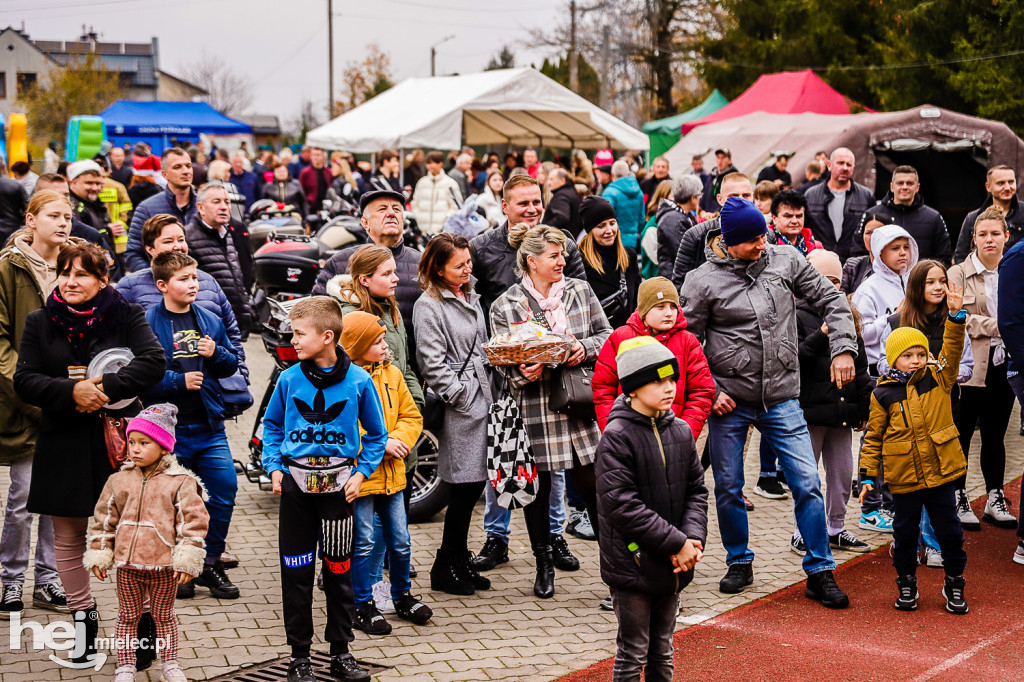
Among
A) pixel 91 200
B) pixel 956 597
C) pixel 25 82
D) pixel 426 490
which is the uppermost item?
pixel 25 82

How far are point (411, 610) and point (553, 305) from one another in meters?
1.82

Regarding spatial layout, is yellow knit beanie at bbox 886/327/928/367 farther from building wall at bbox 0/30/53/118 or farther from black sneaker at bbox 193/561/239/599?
building wall at bbox 0/30/53/118

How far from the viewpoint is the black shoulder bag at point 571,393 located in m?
6.05

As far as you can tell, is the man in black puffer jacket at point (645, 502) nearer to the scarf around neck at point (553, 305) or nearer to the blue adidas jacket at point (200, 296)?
the scarf around neck at point (553, 305)

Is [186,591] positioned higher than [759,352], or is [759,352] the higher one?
[759,352]

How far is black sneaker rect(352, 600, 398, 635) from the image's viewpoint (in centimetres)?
571

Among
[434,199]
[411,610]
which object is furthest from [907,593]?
[434,199]

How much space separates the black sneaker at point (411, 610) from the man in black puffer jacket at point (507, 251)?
199 cm

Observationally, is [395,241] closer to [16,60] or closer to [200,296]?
[200,296]

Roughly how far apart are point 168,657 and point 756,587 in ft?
10.8

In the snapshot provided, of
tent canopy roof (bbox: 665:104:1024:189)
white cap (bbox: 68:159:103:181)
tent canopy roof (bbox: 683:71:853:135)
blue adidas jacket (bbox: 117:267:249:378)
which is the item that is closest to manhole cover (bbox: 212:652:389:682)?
blue adidas jacket (bbox: 117:267:249:378)

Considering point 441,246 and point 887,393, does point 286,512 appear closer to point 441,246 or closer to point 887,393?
point 441,246

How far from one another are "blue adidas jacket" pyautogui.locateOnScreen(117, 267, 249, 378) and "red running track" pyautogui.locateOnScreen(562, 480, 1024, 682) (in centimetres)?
290

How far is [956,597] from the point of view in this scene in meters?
5.99
